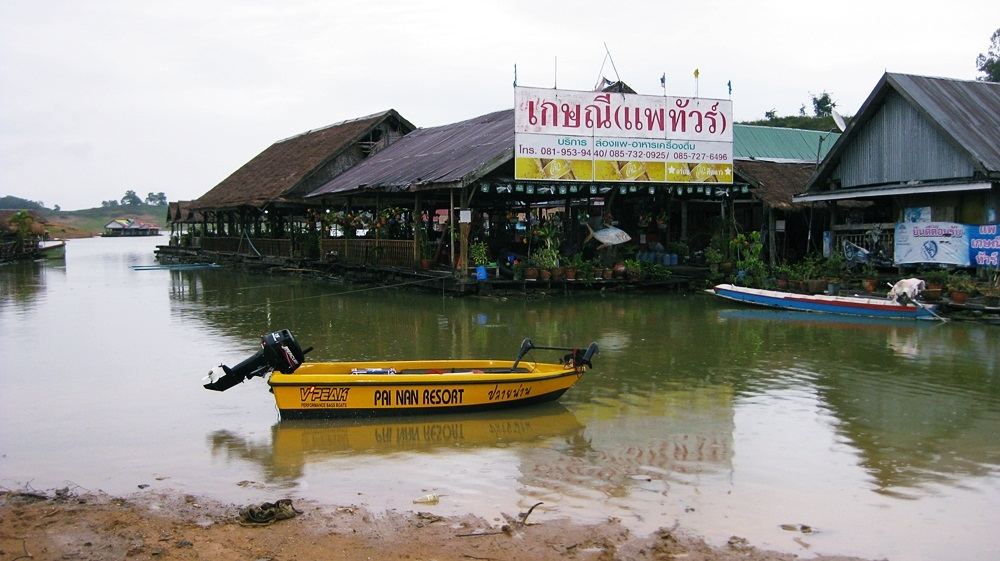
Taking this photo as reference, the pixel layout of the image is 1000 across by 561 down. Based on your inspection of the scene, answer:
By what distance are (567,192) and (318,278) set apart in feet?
33.5

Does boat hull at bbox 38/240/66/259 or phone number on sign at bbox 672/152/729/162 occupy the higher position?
phone number on sign at bbox 672/152/729/162

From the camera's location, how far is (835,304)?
17.1 meters

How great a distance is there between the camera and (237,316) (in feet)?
59.5

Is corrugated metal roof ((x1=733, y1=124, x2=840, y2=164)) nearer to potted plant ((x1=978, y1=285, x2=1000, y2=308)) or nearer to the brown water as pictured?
potted plant ((x1=978, y1=285, x2=1000, y2=308))

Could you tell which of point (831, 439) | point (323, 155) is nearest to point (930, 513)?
point (831, 439)

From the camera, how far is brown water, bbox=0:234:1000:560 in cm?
628

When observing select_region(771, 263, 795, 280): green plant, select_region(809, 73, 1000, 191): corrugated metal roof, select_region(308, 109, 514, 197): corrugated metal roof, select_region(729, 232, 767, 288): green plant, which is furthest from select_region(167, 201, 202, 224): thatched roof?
select_region(809, 73, 1000, 191): corrugated metal roof

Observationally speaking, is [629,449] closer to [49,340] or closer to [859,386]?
[859,386]

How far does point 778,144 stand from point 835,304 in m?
14.7

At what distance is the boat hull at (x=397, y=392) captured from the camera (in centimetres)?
879

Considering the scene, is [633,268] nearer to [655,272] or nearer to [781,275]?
[655,272]

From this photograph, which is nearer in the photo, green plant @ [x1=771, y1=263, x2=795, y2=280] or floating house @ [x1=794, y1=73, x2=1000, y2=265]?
floating house @ [x1=794, y1=73, x2=1000, y2=265]

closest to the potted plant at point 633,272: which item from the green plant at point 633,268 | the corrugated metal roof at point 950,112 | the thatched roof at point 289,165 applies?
the green plant at point 633,268

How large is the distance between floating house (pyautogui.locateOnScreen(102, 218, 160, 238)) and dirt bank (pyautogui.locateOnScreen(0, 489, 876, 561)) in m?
113
